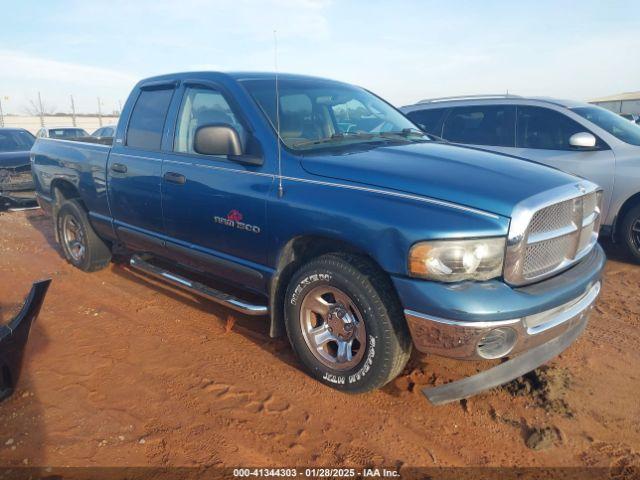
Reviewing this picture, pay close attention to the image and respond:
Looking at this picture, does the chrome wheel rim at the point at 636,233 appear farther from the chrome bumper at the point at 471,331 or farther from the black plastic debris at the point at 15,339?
the black plastic debris at the point at 15,339

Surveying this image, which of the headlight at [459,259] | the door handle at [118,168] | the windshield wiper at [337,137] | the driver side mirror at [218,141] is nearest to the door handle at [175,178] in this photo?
the driver side mirror at [218,141]

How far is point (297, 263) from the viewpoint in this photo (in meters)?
3.14

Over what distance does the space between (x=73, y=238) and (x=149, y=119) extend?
2194mm

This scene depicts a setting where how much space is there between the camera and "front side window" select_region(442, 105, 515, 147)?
6.15 meters

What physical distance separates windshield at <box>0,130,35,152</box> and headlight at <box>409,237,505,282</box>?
10.2m

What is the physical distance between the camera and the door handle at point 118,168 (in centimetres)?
426

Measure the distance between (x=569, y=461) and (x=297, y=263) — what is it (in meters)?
1.87

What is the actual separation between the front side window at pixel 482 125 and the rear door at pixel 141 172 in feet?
13.2

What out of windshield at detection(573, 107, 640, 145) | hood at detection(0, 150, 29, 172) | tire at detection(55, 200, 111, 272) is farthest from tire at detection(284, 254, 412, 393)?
hood at detection(0, 150, 29, 172)

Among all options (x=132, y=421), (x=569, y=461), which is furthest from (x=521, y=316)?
(x=132, y=421)

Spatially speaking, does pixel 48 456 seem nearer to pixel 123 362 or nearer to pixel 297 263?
pixel 123 362

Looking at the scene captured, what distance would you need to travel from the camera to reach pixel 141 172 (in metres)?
4.05

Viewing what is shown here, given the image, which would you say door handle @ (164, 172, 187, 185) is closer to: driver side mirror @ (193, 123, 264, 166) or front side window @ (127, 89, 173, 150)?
front side window @ (127, 89, 173, 150)

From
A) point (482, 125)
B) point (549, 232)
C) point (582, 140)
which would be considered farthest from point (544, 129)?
point (549, 232)
